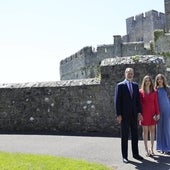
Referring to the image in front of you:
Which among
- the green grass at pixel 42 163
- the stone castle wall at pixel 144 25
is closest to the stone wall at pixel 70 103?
the green grass at pixel 42 163

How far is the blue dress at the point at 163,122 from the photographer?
10188 mm

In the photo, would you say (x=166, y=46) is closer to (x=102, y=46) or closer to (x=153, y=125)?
(x=102, y=46)

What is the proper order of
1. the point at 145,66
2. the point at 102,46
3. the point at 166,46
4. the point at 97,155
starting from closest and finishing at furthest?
1. the point at 97,155
2. the point at 145,66
3. the point at 166,46
4. the point at 102,46

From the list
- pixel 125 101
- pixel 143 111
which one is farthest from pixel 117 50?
pixel 125 101

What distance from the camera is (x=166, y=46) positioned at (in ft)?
Result: 125

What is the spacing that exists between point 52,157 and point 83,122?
4.16 metres

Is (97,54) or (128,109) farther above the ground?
(97,54)

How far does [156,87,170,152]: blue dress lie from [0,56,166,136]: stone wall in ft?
9.33

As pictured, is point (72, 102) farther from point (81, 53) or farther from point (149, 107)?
point (81, 53)

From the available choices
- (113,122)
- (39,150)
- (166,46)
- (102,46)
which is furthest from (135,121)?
(102,46)

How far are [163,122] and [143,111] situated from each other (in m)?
0.56

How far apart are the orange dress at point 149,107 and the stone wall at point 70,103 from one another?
309 centimetres

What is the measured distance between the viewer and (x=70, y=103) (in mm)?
14023

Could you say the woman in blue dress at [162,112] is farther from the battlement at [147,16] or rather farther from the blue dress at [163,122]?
the battlement at [147,16]
